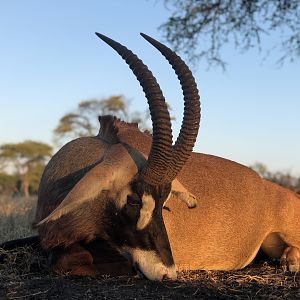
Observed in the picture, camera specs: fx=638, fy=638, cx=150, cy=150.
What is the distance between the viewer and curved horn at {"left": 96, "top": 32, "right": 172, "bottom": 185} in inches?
175

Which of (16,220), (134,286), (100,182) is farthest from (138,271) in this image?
(16,220)

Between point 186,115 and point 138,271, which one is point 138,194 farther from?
point 186,115

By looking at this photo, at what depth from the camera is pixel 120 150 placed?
4.87 m

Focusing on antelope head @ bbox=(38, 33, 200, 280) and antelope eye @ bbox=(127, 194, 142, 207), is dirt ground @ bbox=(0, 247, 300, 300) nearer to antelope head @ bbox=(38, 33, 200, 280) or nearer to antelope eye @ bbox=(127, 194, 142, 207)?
antelope head @ bbox=(38, 33, 200, 280)

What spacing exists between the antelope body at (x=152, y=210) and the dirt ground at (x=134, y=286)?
14 cm

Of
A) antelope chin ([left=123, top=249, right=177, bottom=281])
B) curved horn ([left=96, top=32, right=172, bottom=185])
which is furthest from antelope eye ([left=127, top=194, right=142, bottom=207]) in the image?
antelope chin ([left=123, top=249, right=177, bottom=281])

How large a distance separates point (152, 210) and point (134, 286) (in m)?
0.53

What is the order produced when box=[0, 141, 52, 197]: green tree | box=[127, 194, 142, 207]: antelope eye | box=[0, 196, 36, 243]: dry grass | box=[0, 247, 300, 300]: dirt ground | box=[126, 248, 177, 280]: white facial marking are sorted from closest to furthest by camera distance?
box=[0, 247, 300, 300]: dirt ground
box=[126, 248, 177, 280]: white facial marking
box=[127, 194, 142, 207]: antelope eye
box=[0, 196, 36, 243]: dry grass
box=[0, 141, 52, 197]: green tree

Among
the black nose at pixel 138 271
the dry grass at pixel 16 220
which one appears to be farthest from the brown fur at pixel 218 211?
the dry grass at pixel 16 220

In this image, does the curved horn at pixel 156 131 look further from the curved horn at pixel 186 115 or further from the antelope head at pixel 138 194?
the curved horn at pixel 186 115

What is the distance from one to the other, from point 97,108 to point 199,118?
1868cm

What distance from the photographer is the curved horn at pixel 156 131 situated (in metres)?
4.44

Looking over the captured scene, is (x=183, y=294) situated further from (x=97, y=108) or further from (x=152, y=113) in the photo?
(x=97, y=108)

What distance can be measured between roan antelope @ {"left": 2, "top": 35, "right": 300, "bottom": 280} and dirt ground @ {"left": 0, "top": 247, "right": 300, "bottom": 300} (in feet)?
0.45
